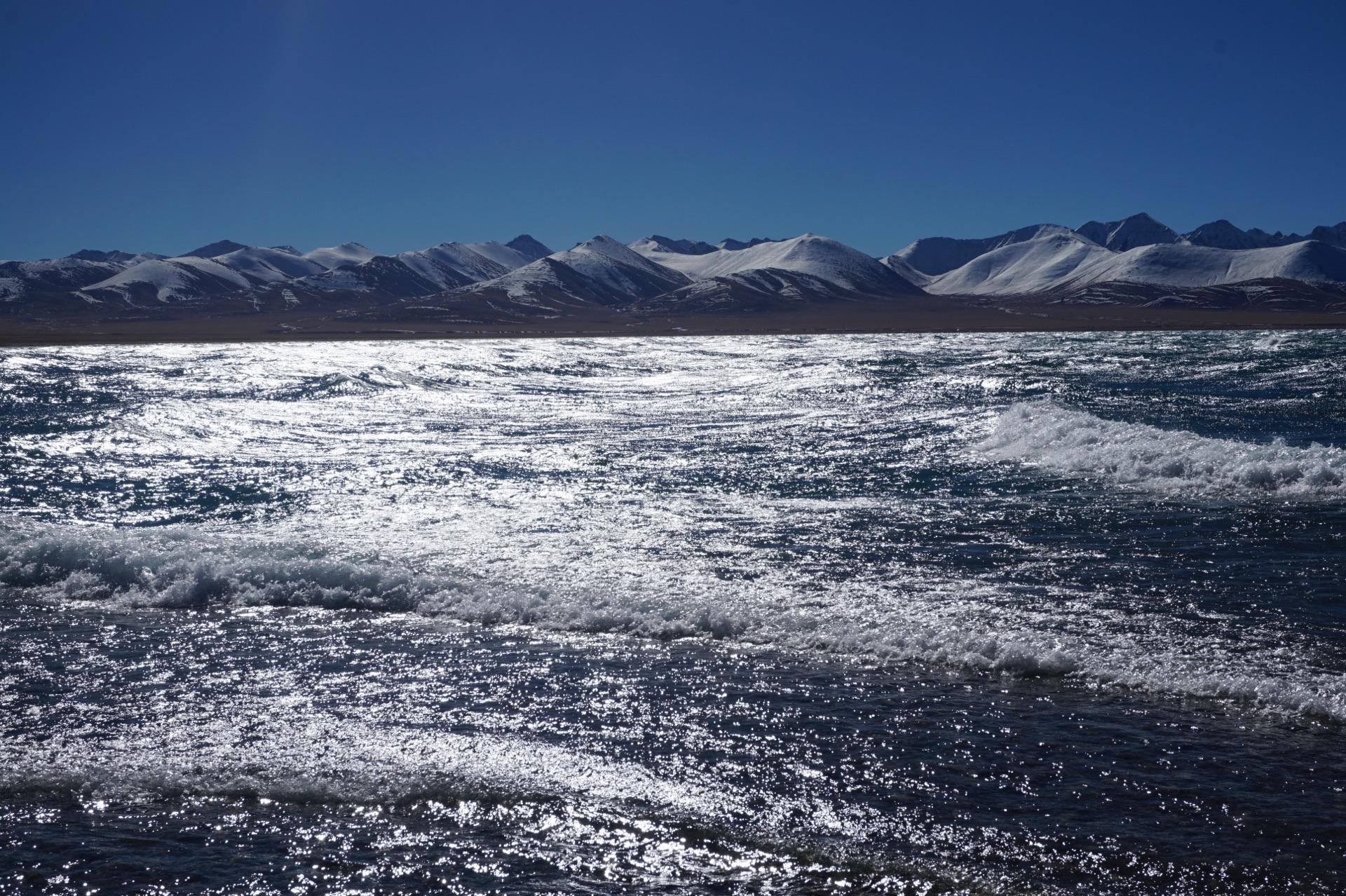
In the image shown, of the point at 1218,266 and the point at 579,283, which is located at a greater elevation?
the point at 1218,266

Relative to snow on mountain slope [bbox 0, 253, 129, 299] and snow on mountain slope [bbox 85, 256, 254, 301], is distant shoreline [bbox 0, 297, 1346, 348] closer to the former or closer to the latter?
snow on mountain slope [bbox 85, 256, 254, 301]

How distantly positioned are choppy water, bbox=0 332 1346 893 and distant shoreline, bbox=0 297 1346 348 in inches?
2183

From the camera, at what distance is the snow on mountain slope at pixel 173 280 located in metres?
158

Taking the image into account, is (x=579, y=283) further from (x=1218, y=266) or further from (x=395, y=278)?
(x=1218, y=266)

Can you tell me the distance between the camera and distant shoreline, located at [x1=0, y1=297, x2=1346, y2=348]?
78.6 meters

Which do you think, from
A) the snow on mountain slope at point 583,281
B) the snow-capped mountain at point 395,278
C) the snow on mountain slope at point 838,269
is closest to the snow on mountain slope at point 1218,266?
the snow on mountain slope at point 838,269

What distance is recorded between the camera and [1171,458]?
48.3 ft

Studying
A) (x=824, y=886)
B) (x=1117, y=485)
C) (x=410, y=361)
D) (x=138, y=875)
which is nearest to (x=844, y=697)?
(x=824, y=886)

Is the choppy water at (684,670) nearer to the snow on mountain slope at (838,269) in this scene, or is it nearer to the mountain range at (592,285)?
the mountain range at (592,285)

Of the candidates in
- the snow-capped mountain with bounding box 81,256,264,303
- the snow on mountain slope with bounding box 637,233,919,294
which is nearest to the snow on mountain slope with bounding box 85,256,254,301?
the snow-capped mountain with bounding box 81,256,264,303

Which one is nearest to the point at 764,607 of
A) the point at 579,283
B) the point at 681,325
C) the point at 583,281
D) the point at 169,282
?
the point at 681,325

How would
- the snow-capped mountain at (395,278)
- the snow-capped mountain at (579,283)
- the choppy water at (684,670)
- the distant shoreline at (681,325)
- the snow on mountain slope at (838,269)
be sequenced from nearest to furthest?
the choppy water at (684,670) < the distant shoreline at (681,325) < the snow-capped mountain at (579,283) < the snow-capped mountain at (395,278) < the snow on mountain slope at (838,269)

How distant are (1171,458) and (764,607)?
9.13m

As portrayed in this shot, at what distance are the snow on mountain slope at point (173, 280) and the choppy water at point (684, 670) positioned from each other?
160 m
